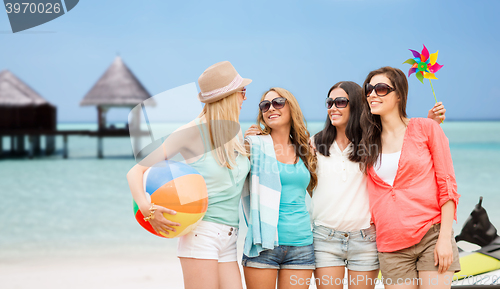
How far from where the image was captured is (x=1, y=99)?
4034 centimetres

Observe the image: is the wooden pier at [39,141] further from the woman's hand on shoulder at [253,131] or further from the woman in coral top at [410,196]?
the woman in coral top at [410,196]

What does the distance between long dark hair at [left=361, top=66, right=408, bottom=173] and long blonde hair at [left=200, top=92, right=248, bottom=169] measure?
2.73 feet

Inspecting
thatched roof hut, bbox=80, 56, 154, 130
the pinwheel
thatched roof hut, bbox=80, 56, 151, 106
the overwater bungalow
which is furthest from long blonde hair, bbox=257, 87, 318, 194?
the overwater bungalow

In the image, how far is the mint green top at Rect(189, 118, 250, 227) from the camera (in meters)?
2.54

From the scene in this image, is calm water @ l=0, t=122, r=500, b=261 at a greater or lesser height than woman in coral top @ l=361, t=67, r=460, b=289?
A: lesser

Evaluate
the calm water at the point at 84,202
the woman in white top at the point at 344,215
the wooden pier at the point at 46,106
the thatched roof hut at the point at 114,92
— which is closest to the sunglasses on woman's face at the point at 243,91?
the woman in white top at the point at 344,215

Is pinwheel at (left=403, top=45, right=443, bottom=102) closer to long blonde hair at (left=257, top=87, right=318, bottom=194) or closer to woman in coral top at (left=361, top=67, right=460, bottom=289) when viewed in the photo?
woman in coral top at (left=361, top=67, right=460, bottom=289)

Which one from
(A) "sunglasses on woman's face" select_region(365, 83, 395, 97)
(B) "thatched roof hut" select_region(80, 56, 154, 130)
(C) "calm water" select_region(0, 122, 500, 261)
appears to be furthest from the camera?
(B) "thatched roof hut" select_region(80, 56, 154, 130)

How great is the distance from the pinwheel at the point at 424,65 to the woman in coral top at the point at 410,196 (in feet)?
1.48

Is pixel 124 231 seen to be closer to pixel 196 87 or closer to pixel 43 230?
pixel 43 230

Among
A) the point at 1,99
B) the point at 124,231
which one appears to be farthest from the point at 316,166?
the point at 1,99

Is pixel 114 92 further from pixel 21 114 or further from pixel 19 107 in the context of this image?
pixel 19 107

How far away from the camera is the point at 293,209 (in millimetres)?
2812

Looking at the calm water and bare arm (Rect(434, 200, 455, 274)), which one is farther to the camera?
the calm water
